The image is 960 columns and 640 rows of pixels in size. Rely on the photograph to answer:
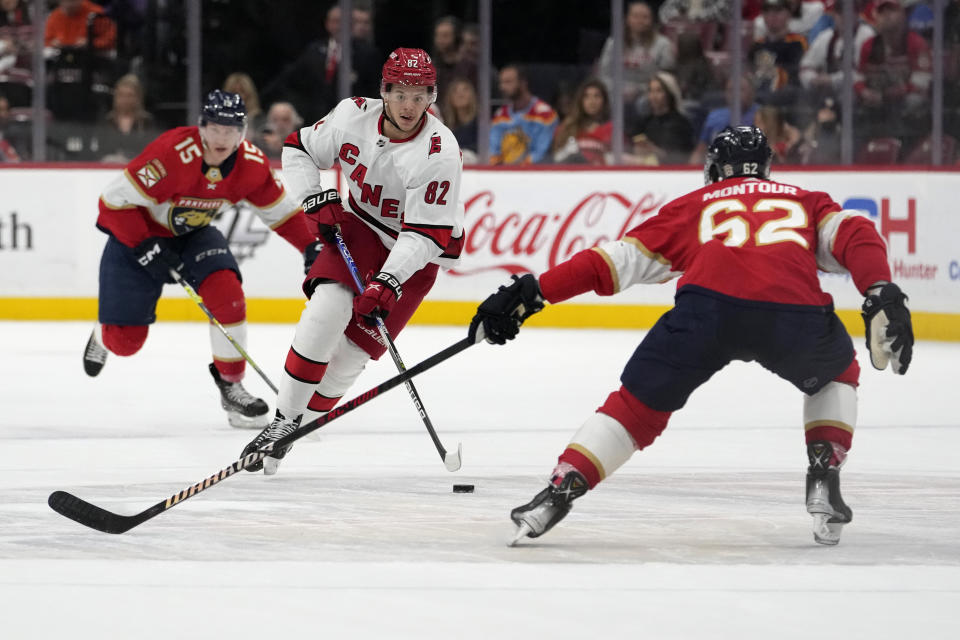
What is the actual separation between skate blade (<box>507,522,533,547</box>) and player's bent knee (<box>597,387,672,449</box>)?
0.96 ft

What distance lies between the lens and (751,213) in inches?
128

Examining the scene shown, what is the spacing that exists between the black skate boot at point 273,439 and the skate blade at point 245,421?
0.92 metres

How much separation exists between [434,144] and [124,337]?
6.04 ft

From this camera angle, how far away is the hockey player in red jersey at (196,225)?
521 centimetres

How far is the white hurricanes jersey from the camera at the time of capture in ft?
13.7

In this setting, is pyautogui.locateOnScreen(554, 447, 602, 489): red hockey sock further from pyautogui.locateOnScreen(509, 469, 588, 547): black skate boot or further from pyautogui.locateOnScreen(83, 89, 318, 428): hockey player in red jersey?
pyautogui.locateOnScreen(83, 89, 318, 428): hockey player in red jersey

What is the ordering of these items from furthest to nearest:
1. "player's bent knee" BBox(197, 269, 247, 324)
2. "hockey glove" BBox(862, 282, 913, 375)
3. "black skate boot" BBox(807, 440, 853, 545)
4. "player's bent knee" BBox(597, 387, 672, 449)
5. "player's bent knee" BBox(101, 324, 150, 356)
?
1. "player's bent knee" BBox(101, 324, 150, 356)
2. "player's bent knee" BBox(197, 269, 247, 324)
3. "black skate boot" BBox(807, 440, 853, 545)
4. "player's bent knee" BBox(597, 387, 672, 449)
5. "hockey glove" BBox(862, 282, 913, 375)

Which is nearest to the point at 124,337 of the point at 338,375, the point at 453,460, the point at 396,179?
the point at 338,375

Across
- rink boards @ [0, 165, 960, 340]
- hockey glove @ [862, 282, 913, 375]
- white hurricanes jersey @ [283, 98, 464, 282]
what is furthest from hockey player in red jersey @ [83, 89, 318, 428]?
rink boards @ [0, 165, 960, 340]

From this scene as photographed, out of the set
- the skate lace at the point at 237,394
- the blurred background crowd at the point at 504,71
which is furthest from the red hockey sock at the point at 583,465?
the blurred background crowd at the point at 504,71

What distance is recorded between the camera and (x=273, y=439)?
4125 millimetres

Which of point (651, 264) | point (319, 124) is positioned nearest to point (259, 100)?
point (319, 124)

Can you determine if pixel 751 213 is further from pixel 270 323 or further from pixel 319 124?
pixel 270 323

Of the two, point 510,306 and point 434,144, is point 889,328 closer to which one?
point 510,306
